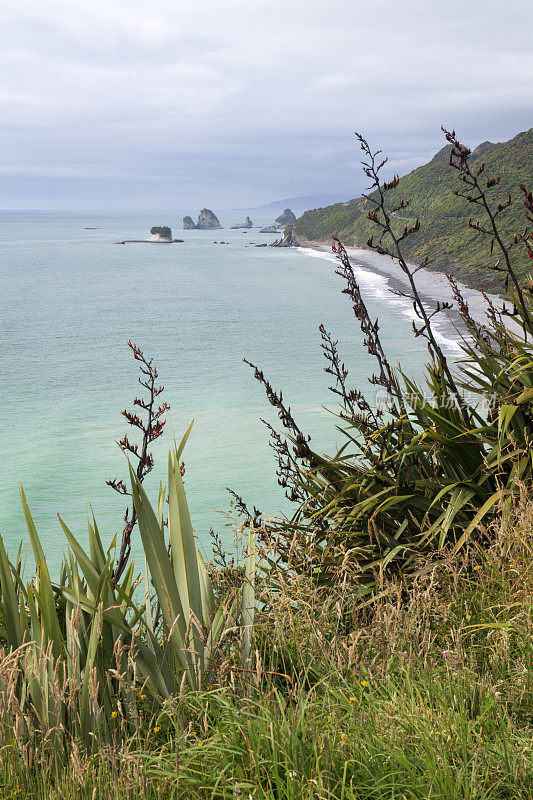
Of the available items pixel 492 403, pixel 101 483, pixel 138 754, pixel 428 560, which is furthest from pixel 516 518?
pixel 101 483

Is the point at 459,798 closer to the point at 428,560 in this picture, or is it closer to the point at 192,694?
the point at 192,694

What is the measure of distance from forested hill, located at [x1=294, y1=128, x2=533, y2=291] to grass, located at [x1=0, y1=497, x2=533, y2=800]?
19458mm

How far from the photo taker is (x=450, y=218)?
2350 inches

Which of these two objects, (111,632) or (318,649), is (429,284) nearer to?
(318,649)

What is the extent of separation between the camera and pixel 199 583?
2.74 meters

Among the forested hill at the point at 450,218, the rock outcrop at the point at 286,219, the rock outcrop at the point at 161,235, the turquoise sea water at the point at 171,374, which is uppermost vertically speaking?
the rock outcrop at the point at 286,219

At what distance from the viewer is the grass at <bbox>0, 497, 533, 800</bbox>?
5.86ft

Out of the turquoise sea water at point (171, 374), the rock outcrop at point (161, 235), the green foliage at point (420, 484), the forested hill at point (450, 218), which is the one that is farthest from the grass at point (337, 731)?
the rock outcrop at point (161, 235)

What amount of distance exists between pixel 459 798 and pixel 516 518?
1700 millimetres

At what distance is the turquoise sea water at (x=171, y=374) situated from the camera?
44.9 ft

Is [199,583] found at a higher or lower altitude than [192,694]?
higher

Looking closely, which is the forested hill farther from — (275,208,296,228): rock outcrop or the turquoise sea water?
(275,208,296,228): rock outcrop

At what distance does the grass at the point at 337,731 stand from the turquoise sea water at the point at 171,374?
1.81 m

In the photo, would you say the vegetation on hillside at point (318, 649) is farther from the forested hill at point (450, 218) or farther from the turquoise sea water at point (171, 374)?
the forested hill at point (450, 218)
